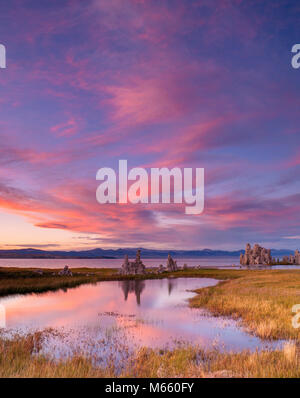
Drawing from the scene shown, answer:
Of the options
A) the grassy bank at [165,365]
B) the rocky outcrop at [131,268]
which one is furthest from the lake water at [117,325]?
the rocky outcrop at [131,268]

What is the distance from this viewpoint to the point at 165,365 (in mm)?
14391

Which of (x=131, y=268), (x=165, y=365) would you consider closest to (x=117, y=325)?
(x=165, y=365)

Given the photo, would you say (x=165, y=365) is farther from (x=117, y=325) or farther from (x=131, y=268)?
(x=131, y=268)

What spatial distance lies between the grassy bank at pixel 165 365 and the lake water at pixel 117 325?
1.79 metres

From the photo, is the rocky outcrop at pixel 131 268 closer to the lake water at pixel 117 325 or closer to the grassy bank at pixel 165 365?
the lake water at pixel 117 325

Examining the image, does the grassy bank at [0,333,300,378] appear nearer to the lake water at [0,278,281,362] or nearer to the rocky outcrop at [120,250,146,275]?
the lake water at [0,278,281,362]

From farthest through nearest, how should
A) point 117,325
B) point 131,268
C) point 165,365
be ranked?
point 131,268, point 117,325, point 165,365

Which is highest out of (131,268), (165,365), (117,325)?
(165,365)

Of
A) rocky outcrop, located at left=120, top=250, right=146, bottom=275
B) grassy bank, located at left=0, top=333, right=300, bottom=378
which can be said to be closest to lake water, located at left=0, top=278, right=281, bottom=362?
grassy bank, located at left=0, top=333, right=300, bottom=378

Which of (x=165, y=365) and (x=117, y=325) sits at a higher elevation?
(x=165, y=365)

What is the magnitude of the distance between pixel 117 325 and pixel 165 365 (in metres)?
13.6

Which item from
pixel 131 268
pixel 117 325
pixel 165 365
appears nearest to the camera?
pixel 165 365

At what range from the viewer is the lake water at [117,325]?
19375 mm

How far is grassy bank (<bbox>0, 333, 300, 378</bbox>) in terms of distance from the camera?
1256cm
